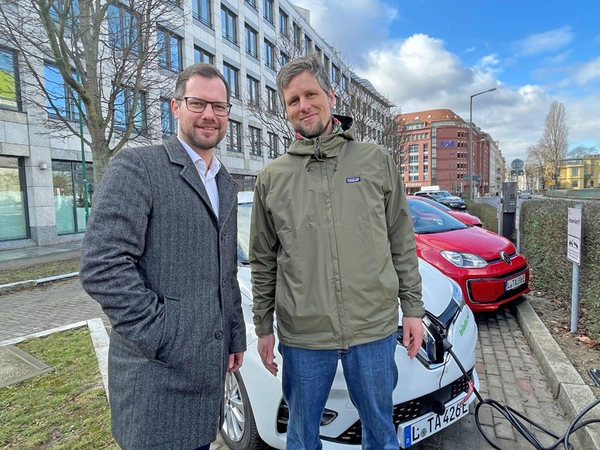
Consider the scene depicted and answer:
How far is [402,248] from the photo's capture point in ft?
5.92

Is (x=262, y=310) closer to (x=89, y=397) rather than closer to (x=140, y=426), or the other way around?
(x=140, y=426)

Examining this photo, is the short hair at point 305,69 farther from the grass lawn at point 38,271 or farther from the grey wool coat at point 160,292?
the grass lawn at point 38,271

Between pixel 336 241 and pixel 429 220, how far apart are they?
168 inches

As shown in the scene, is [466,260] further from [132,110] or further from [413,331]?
[132,110]

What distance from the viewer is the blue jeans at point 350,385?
1.68 meters

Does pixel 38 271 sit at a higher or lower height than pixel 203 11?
lower

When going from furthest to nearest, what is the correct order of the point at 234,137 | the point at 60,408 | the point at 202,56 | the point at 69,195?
the point at 234,137, the point at 202,56, the point at 69,195, the point at 60,408

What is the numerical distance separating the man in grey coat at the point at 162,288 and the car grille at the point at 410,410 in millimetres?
826

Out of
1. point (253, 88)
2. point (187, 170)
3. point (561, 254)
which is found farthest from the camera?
point (253, 88)

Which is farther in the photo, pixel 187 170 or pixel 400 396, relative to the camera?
pixel 400 396

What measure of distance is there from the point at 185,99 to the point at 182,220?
21.9 inches

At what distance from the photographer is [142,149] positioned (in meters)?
1.46

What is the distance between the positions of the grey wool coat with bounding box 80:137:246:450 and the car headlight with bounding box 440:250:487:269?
363 centimetres

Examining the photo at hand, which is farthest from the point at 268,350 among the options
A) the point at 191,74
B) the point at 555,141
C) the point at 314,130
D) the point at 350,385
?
the point at 555,141
